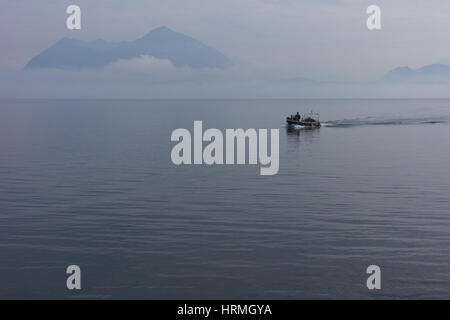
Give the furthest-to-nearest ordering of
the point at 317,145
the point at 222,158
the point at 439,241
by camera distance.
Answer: the point at 317,145
the point at 222,158
the point at 439,241

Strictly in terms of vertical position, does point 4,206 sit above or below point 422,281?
above

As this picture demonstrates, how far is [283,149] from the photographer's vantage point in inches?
3728

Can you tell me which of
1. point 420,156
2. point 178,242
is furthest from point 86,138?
point 178,242

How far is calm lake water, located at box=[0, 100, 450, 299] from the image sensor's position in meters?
27.3

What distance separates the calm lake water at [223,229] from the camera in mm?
27312

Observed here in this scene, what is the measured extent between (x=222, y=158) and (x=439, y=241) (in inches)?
1952

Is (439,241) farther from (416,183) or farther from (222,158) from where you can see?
(222,158)

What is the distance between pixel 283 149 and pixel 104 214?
56.7 meters

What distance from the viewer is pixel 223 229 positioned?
37906 mm
